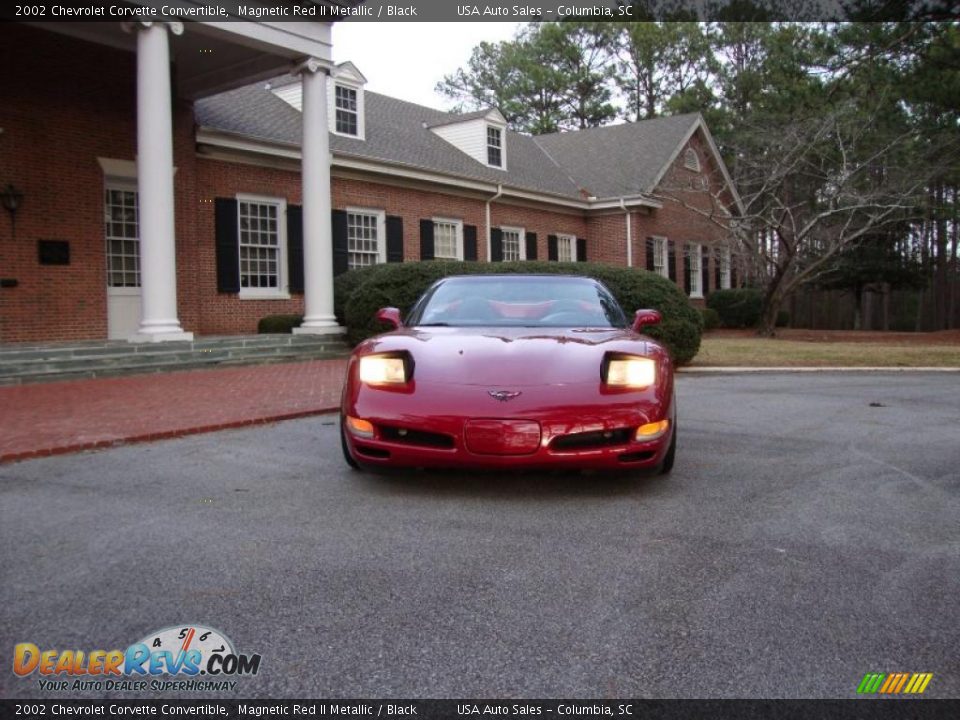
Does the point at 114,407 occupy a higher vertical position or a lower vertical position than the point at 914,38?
lower

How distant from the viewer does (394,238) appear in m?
19.9

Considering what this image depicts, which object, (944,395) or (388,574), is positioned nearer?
(388,574)

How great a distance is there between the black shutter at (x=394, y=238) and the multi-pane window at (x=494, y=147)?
5.61 m

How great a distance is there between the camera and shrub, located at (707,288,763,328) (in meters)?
28.0

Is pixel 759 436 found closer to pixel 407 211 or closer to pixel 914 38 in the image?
pixel 914 38

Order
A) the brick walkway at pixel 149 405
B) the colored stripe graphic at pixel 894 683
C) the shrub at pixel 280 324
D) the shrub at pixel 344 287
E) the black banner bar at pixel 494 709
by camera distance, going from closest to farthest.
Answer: the black banner bar at pixel 494 709 < the colored stripe graphic at pixel 894 683 < the brick walkway at pixel 149 405 < the shrub at pixel 344 287 < the shrub at pixel 280 324

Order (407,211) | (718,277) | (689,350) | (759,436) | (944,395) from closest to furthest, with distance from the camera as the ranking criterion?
(759,436) → (944,395) → (689,350) → (407,211) → (718,277)

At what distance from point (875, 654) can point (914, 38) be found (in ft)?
44.8

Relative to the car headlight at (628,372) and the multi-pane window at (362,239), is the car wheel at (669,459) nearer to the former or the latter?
the car headlight at (628,372)

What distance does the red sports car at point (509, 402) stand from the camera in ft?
14.0

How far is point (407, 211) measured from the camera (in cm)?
2050

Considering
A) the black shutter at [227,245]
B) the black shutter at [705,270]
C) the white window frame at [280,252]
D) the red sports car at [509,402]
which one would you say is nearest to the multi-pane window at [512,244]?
the white window frame at [280,252]

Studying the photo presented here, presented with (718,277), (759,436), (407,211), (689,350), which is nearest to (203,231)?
(407,211)

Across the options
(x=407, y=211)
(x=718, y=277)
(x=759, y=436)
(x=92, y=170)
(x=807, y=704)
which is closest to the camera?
(x=807, y=704)
